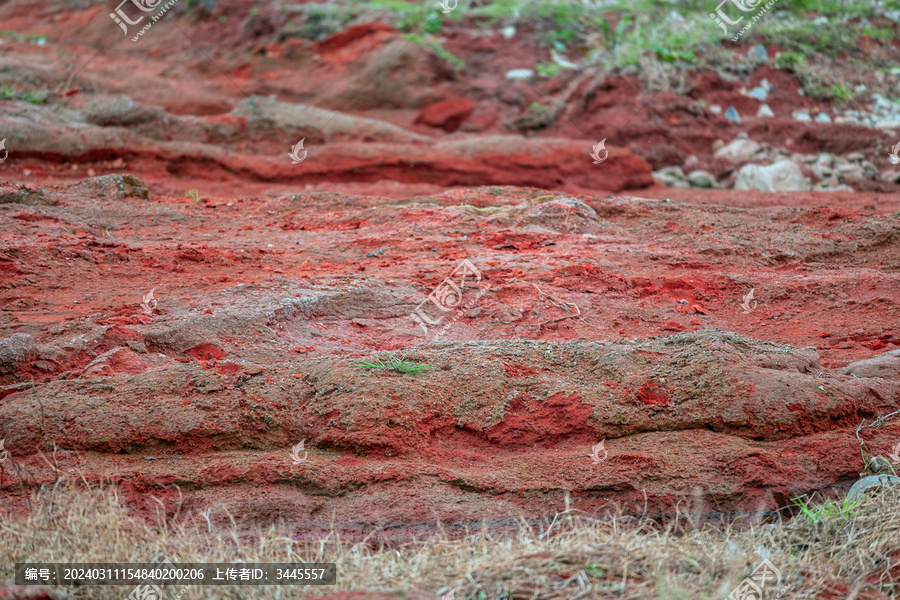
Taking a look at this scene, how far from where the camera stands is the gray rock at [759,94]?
913cm

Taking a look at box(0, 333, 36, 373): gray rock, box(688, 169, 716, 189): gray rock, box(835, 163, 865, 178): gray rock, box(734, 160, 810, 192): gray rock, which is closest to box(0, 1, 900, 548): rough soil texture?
box(0, 333, 36, 373): gray rock

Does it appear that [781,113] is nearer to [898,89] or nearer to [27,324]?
[898,89]

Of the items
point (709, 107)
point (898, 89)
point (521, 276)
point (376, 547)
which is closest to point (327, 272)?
point (521, 276)

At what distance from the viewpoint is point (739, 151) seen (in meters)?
8.39

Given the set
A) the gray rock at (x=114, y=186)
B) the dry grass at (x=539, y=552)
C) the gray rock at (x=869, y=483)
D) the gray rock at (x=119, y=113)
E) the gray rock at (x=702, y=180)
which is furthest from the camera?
the gray rock at (x=702, y=180)

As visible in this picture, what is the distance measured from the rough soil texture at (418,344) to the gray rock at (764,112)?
230 centimetres

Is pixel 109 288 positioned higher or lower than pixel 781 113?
higher

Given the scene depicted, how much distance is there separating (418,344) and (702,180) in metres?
5.57

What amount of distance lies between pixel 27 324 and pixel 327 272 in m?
1.48

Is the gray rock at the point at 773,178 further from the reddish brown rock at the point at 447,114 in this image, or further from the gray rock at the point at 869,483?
the gray rock at the point at 869,483

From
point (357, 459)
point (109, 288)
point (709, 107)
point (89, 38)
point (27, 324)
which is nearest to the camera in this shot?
point (357, 459)

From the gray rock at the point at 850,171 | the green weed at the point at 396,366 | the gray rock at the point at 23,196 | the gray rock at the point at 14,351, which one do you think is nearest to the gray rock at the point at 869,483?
the green weed at the point at 396,366

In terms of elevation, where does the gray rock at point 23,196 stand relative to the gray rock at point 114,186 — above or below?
above

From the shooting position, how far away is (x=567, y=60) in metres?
9.76
